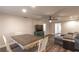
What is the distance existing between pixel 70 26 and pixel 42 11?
50 cm

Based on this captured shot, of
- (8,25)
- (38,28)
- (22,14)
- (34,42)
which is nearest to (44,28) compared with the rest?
(38,28)

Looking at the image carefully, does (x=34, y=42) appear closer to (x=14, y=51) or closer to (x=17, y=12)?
(x=14, y=51)

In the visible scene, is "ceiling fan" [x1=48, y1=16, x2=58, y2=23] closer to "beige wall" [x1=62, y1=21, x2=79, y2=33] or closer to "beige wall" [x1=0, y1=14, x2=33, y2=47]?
"beige wall" [x1=62, y1=21, x2=79, y2=33]

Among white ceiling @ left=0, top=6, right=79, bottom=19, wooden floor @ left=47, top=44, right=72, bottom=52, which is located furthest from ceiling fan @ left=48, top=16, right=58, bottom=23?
wooden floor @ left=47, top=44, right=72, bottom=52

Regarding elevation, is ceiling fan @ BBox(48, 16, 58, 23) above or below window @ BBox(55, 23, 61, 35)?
above

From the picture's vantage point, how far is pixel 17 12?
1.23m

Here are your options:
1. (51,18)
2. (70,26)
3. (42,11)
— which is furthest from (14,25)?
(70,26)

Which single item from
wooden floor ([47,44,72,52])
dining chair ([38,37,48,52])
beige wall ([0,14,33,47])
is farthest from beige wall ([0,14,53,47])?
wooden floor ([47,44,72,52])

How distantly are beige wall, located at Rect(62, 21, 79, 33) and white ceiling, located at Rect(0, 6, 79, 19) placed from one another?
0.42ft

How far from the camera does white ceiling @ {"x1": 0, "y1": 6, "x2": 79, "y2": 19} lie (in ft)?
3.84

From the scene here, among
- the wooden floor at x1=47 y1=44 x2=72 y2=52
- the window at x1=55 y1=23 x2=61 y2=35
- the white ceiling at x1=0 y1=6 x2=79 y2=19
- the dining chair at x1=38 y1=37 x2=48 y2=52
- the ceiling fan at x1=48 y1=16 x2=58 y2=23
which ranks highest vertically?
the white ceiling at x1=0 y1=6 x2=79 y2=19

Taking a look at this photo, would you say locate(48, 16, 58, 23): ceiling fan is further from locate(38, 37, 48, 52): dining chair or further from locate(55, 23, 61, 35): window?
locate(38, 37, 48, 52): dining chair

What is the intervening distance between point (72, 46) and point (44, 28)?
1.68 feet

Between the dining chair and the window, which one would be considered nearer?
the dining chair
